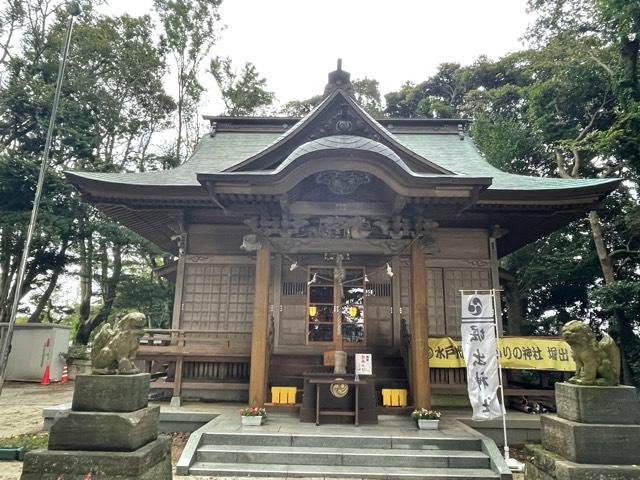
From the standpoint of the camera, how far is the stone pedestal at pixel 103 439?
13.7ft

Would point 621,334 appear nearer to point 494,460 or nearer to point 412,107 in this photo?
point 494,460

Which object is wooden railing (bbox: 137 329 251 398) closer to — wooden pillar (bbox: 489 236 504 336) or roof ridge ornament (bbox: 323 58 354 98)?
roof ridge ornament (bbox: 323 58 354 98)

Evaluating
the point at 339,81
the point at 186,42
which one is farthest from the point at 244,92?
the point at 339,81

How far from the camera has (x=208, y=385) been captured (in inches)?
346

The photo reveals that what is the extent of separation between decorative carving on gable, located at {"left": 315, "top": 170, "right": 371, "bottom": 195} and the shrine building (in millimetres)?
23

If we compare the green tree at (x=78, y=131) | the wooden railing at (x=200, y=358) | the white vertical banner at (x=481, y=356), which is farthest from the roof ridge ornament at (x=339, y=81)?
the green tree at (x=78, y=131)

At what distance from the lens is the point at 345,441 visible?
20.4 ft

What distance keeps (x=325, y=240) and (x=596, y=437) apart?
5403 millimetres

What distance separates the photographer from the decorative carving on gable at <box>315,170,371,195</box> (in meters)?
7.95

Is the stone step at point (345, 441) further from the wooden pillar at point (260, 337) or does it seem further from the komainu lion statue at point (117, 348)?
the komainu lion statue at point (117, 348)

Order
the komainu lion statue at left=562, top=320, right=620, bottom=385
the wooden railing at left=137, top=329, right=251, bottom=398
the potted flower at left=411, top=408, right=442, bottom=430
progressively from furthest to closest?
the wooden railing at left=137, top=329, right=251, bottom=398 → the potted flower at left=411, top=408, right=442, bottom=430 → the komainu lion statue at left=562, top=320, right=620, bottom=385

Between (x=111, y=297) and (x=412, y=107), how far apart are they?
27.8 meters

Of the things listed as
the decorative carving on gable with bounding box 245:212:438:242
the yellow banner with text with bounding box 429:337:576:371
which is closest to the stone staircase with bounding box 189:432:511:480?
the yellow banner with text with bounding box 429:337:576:371

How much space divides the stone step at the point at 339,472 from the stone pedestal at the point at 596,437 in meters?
1.25
